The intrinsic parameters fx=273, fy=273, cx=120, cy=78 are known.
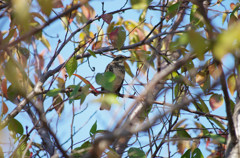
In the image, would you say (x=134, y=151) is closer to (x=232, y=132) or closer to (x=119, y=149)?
(x=232, y=132)

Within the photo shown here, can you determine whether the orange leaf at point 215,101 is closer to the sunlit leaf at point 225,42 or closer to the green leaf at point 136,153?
the green leaf at point 136,153

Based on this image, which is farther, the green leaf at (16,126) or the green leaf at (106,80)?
the green leaf at (16,126)

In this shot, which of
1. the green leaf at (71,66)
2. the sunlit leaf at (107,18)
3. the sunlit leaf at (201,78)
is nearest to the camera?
the green leaf at (71,66)

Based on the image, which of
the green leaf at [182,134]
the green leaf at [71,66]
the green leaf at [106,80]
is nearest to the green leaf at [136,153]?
the green leaf at [182,134]

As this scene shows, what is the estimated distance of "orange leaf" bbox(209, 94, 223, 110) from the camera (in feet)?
7.98

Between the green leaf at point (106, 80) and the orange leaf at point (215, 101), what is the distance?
1.23 meters

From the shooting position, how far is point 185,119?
9.38 feet

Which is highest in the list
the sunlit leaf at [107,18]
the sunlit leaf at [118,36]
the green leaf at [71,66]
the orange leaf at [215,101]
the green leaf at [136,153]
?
the sunlit leaf at [107,18]

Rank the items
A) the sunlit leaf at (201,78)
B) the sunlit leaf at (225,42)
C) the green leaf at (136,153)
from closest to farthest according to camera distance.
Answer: the sunlit leaf at (225,42), the green leaf at (136,153), the sunlit leaf at (201,78)

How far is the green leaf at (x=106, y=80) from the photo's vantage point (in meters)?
1.51

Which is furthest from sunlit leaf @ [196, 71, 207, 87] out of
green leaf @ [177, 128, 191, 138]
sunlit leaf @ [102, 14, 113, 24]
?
sunlit leaf @ [102, 14, 113, 24]

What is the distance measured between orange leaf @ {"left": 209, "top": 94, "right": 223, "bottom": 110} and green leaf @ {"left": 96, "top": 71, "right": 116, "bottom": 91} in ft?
4.04

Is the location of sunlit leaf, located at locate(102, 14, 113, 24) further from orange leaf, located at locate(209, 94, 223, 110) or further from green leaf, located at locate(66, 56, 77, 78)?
orange leaf, located at locate(209, 94, 223, 110)

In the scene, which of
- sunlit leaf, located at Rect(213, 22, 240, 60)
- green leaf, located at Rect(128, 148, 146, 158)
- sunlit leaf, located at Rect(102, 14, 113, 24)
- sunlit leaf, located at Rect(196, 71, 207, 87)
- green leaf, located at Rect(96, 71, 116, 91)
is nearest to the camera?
sunlit leaf, located at Rect(213, 22, 240, 60)
